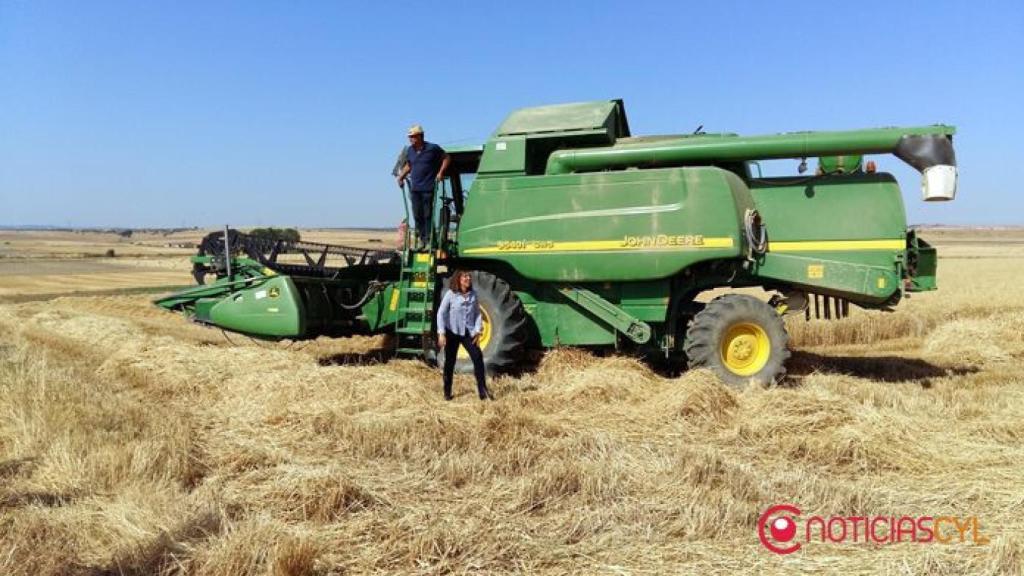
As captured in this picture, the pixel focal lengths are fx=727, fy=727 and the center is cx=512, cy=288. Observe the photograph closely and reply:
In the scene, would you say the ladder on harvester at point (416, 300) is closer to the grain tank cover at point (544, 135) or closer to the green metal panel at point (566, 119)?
the grain tank cover at point (544, 135)

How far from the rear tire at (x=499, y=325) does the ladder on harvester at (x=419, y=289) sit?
18.1 inches

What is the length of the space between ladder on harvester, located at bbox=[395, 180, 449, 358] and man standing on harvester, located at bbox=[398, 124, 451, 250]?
0.37 ft

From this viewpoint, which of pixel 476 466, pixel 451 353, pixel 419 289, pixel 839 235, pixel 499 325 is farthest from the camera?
pixel 419 289

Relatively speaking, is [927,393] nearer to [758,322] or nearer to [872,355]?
[758,322]

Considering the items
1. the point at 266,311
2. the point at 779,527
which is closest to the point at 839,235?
the point at 779,527

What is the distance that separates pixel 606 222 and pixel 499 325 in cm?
165

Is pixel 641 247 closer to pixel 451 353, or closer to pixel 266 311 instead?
pixel 451 353

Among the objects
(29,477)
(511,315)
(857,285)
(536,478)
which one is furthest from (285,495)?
(857,285)

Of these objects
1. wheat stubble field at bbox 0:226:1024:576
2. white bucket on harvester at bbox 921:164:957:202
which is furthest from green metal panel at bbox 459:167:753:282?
white bucket on harvester at bbox 921:164:957:202

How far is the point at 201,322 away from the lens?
9.25 metres

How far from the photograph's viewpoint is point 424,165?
8656 mm

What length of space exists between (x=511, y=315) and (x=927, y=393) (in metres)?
4.34

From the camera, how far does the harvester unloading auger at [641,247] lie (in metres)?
7.52

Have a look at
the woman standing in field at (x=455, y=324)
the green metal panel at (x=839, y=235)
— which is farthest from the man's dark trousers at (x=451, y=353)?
the green metal panel at (x=839, y=235)
